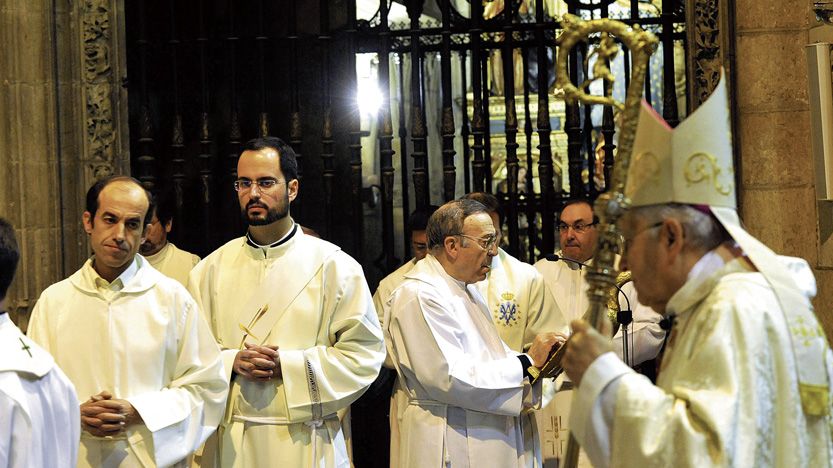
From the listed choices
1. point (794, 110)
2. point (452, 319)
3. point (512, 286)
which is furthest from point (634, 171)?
point (794, 110)

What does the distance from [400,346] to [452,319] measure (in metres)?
0.26

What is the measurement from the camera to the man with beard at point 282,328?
16.0 feet

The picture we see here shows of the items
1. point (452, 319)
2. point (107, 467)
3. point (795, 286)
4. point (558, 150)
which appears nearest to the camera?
point (795, 286)

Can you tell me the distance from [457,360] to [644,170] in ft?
7.21

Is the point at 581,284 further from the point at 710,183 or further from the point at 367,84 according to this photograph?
the point at 710,183

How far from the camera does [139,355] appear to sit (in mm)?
4453

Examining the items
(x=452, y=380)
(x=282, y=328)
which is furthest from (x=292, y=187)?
(x=452, y=380)

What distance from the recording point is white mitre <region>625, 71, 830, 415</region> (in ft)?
9.12

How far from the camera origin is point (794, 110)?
6.62m

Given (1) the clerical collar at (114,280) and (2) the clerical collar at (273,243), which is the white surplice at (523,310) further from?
(1) the clerical collar at (114,280)

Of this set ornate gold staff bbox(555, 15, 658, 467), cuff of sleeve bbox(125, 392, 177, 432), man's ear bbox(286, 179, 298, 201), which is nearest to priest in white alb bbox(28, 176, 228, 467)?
cuff of sleeve bbox(125, 392, 177, 432)

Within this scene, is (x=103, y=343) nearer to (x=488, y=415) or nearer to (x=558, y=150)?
(x=488, y=415)

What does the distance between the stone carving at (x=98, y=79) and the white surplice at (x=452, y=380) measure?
2.78m

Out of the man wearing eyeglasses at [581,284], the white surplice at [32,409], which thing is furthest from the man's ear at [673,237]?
the man wearing eyeglasses at [581,284]
